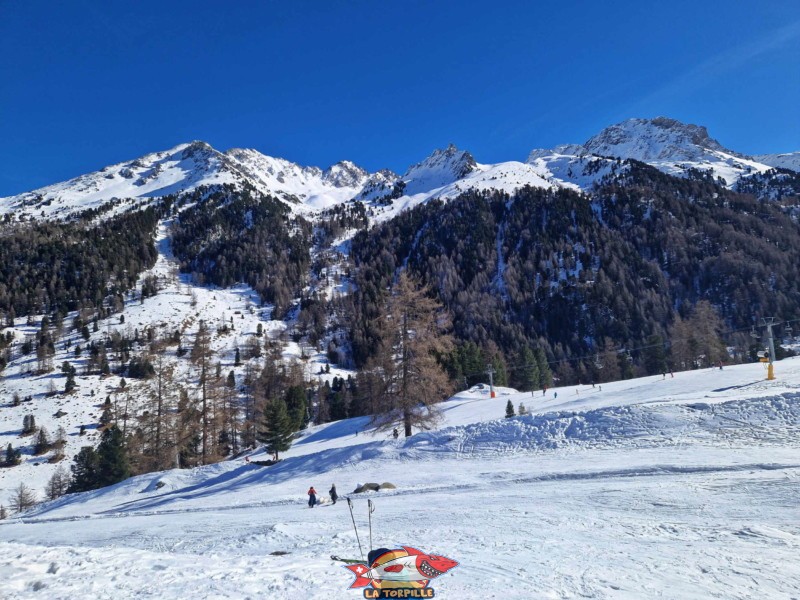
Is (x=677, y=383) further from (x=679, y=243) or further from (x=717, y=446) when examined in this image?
(x=679, y=243)

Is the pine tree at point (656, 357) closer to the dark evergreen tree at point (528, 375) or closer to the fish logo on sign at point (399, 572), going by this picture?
the dark evergreen tree at point (528, 375)

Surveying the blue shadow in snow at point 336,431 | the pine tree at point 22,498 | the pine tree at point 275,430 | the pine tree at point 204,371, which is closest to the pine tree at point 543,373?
the blue shadow in snow at point 336,431

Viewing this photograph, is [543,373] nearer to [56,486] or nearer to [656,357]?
[656,357]

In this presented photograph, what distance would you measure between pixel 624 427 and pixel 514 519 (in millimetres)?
11023

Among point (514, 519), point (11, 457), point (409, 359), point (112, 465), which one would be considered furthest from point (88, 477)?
point (514, 519)

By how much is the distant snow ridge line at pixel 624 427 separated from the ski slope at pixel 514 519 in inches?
3.7

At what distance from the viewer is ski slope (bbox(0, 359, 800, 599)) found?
295 inches

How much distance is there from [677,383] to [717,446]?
16.3 meters

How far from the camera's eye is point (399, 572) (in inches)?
315

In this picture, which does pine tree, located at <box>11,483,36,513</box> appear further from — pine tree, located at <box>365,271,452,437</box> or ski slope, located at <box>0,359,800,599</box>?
pine tree, located at <box>365,271,452,437</box>

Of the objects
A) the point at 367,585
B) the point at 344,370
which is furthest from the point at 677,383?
the point at 344,370

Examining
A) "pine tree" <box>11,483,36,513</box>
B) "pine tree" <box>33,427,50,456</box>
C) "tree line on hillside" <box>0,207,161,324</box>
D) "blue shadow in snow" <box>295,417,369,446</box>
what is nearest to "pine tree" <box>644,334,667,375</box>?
"blue shadow in snow" <box>295,417,369,446</box>

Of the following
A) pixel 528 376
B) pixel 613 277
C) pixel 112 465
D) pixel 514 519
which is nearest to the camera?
pixel 514 519

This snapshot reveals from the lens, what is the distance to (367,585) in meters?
7.46
